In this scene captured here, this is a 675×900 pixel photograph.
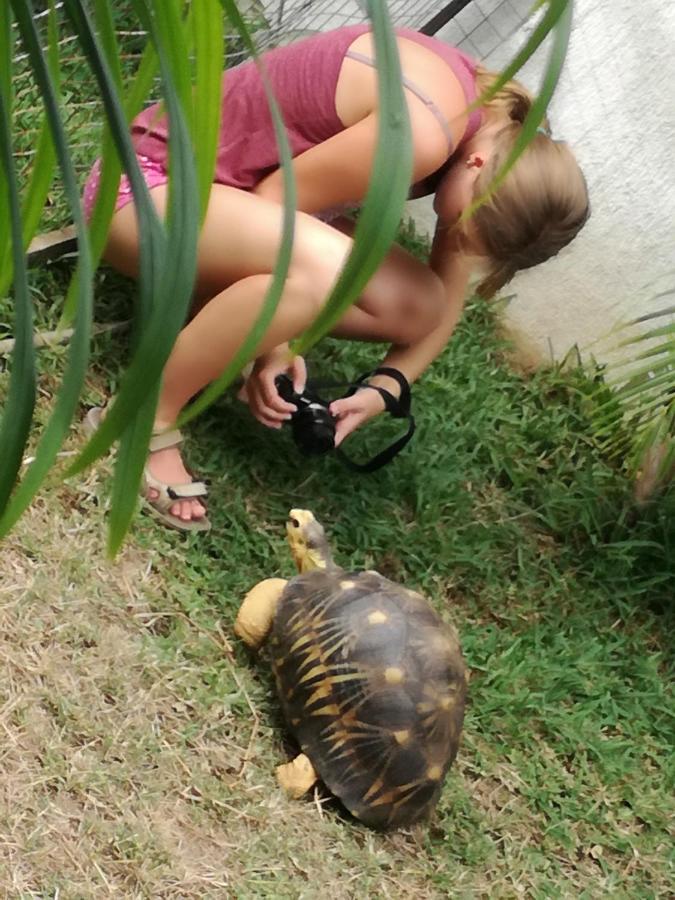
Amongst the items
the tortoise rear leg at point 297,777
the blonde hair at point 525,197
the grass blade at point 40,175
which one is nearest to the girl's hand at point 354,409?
the blonde hair at point 525,197

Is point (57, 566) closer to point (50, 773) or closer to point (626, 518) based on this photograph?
point (50, 773)

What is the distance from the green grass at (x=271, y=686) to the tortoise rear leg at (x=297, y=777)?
2 centimetres

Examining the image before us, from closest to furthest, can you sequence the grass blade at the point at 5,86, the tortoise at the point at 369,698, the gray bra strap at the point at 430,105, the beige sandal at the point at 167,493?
1. the grass blade at the point at 5,86
2. the tortoise at the point at 369,698
3. the gray bra strap at the point at 430,105
4. the beige sandal at the point at 167,493

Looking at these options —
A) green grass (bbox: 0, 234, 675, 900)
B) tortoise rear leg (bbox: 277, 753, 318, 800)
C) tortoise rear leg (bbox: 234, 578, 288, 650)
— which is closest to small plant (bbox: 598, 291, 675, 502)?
green grass (bbox: 0, 234, 675, 900)

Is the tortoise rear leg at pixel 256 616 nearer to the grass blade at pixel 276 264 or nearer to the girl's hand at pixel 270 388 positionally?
the girl's hand at pixel 270 388

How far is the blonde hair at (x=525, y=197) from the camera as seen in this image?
4.52ft

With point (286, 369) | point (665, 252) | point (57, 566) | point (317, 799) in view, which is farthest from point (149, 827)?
point (665, 252)

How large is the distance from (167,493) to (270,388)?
24 cm

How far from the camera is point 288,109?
147 centimetres

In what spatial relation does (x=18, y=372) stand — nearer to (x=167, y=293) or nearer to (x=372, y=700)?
(x=167, y=293)

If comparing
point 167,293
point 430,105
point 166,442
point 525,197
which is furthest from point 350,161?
point 167,293

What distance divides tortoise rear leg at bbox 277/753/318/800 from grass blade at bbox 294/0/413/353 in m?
1.03

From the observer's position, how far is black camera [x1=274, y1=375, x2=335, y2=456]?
158cm

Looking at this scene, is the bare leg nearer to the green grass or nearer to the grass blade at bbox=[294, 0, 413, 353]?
the green grass
